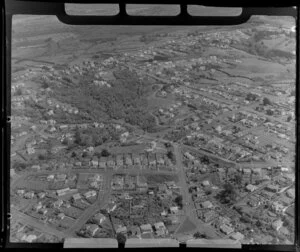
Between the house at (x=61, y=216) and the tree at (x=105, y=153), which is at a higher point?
the tree at (x=105, y=153)

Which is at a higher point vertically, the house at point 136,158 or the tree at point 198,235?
the house at point 136,158

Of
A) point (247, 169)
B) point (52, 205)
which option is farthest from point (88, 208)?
point (247, 169)

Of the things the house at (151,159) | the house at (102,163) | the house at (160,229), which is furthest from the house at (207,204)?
the house at (102,163)

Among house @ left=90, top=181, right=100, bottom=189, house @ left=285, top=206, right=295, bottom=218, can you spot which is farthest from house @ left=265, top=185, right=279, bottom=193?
house @ left=90, top=181, right=100, bottom=189

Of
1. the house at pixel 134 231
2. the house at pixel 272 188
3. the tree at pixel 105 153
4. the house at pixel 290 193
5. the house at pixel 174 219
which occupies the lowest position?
the house at pixel 134 231

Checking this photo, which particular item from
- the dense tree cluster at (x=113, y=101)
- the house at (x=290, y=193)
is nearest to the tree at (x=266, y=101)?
the house at (x=290, y=193)

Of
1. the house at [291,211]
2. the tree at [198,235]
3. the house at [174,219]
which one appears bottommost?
the tree at [198,235]

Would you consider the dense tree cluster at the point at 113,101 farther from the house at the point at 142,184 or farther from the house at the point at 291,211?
the house at the point at 291,211

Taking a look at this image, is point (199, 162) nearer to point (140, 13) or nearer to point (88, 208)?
point (88, 208)

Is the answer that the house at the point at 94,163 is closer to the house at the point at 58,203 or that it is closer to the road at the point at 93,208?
the road at the point at 93,208
